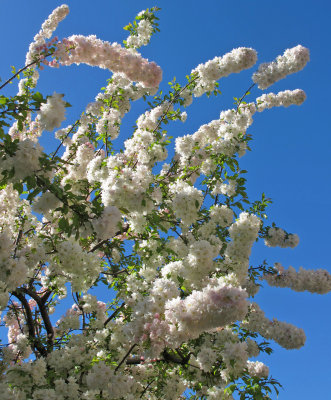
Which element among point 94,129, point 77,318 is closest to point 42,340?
point 77,318

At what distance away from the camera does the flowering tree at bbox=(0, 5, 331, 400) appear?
3863 mm

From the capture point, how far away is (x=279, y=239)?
8.27 m

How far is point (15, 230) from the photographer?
7.68 metres

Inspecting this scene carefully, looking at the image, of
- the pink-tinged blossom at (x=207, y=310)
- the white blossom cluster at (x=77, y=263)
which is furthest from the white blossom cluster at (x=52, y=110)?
the pink-tinged blossom at (x=207, y=310)

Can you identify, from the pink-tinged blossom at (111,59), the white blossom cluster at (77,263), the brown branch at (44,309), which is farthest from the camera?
the brown branch at (44,309)

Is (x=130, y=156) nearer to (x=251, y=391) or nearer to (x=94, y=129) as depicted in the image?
(x=94, y=129)

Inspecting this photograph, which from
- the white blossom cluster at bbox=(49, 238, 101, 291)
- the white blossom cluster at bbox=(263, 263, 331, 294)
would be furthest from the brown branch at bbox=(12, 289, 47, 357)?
the white blossom cluster at bbox=(263, 263, 331, 294)

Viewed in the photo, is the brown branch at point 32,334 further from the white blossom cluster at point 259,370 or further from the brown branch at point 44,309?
the white blossom cluster at point 259,370

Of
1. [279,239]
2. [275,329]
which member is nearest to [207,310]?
[275,329]

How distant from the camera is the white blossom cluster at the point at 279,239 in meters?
8.23

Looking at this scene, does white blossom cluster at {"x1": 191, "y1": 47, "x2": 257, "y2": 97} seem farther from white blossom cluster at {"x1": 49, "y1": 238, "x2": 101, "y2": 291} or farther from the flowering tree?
white blossom cluster at {"x1": 49, "y1": 238, "x2": 101, "y2": 291}

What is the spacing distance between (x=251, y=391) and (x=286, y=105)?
22.5 feet

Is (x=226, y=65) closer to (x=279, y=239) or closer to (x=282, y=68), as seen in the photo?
(x=282, y=68)

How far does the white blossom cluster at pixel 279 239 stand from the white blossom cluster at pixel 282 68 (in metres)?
3.40
